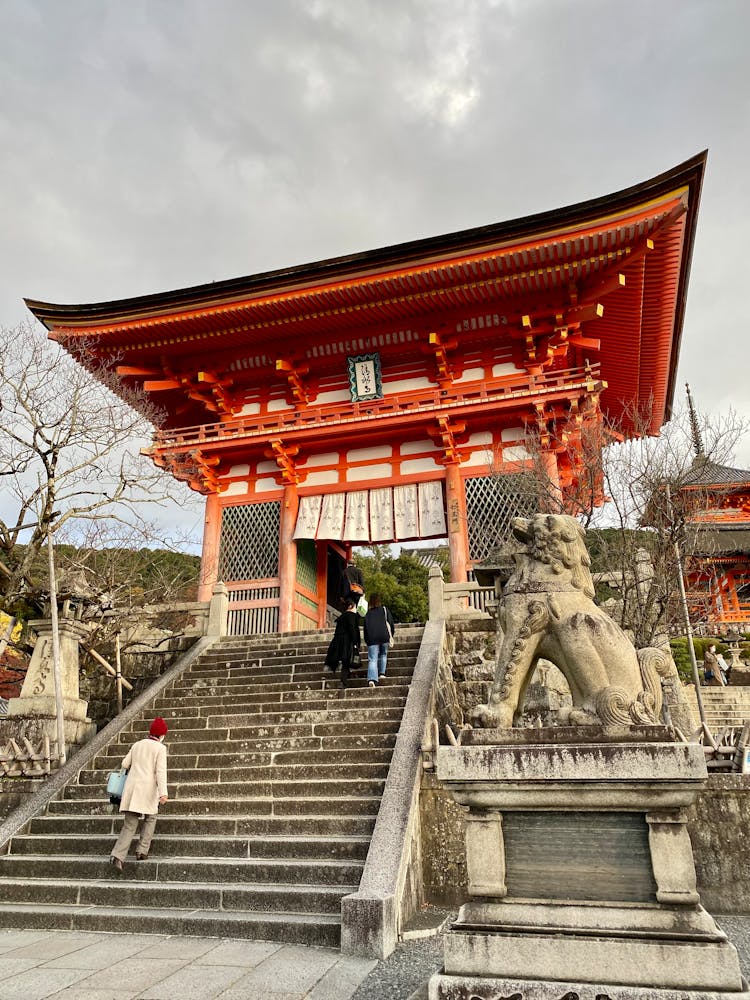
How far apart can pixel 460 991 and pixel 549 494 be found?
9.33m

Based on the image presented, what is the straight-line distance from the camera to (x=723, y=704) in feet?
46.7

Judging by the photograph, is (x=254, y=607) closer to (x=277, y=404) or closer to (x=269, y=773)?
(x=277, y=404)

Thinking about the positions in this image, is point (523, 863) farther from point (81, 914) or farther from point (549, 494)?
point (549, 494)

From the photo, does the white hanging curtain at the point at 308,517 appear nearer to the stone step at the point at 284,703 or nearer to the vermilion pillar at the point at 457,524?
the vermilion pillar at the point at 457,524

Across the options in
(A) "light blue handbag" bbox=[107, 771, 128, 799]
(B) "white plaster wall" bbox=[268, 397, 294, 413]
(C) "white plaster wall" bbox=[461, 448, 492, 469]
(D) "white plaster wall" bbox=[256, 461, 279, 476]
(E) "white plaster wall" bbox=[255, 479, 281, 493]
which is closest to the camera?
(A) "light blue handbag" bbox=[107, 771, 128, 799]

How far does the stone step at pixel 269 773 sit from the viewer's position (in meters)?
6.52

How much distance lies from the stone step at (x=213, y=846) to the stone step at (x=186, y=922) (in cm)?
67

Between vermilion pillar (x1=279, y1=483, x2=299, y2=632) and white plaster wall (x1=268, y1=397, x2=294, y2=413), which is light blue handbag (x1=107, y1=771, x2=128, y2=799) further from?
white plaster wall (x1=268, y1=397, x2=294, y2=413)

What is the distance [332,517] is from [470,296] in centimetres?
555

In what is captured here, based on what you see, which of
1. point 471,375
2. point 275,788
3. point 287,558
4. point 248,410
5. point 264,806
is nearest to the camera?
point 264,806

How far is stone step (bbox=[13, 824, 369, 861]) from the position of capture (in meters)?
5.43

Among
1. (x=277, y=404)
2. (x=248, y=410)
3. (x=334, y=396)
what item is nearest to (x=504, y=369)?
(x=334, y=396)

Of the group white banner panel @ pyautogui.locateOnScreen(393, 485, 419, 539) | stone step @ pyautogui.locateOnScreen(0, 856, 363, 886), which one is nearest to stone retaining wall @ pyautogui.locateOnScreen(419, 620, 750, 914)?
stone step @ pyautogui.locateOnScreen(0, 856, 363, 886)

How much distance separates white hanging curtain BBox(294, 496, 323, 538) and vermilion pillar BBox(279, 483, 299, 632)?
0.40ft
